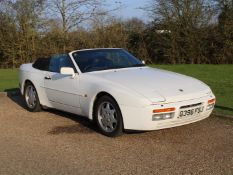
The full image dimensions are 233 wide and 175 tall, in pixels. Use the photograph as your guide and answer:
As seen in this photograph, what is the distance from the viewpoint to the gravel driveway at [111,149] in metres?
5.39

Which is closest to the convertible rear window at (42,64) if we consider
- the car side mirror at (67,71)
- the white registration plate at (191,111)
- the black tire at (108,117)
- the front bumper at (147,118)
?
the car side mirror at (67,71)

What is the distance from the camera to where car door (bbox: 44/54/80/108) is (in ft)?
25.5

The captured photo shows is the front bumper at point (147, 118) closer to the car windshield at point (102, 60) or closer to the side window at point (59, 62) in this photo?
the car windshield at point (102, 60)

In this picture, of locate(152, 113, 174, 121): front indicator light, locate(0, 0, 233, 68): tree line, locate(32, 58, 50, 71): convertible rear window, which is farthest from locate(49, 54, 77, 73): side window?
locate(0, 0, 233, 68): tree line

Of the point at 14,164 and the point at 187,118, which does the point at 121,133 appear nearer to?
the point at 187,118

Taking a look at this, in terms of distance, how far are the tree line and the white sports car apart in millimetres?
13138

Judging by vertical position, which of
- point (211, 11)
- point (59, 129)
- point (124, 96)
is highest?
point (211, 11)

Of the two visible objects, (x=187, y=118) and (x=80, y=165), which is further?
(x=187, y=118)

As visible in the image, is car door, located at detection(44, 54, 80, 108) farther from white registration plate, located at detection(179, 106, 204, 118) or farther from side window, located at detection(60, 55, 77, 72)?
white registration plate, located at detection(179, 106, 204, 118)

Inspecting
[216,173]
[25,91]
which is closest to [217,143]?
[216,173]

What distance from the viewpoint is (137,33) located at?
76.7ft

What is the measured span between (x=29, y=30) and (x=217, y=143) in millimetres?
18862

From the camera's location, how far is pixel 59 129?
7660 millimetres

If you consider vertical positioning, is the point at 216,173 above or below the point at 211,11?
below
